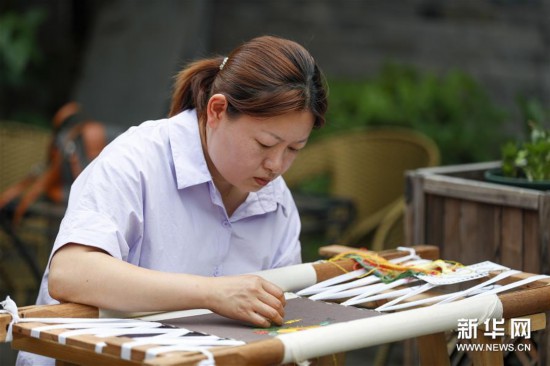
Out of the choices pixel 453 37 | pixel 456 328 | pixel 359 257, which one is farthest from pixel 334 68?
pixel 456 328

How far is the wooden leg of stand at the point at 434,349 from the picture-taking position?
2.37 meters

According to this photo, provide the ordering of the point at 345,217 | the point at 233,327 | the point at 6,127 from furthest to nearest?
the point at 6,127
the point at 345,217
the point at 233,327

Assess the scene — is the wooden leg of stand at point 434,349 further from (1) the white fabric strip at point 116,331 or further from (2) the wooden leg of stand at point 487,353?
(1) the white fabric strip at point 116,331

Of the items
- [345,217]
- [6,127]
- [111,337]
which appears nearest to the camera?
[111,337]

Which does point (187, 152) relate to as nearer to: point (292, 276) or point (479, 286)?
point (292, 276)

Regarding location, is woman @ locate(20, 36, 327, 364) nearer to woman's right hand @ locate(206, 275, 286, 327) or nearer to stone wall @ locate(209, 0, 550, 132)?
woman's right hand @ locate(206, 275, 286, 327)

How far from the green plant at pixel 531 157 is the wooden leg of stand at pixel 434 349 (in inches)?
32.0

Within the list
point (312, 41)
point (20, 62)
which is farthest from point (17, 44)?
point (312, 41)

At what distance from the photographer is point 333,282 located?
2344 mm

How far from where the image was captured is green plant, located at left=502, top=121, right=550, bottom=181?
2994 millimetres

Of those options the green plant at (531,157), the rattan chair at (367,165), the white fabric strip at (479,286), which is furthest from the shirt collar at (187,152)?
the rattan chair at (367,165)

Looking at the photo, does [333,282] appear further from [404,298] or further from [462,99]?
[462,99]

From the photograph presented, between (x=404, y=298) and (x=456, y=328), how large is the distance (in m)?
0.20

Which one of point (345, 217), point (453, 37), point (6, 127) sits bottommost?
point (345, 217)
